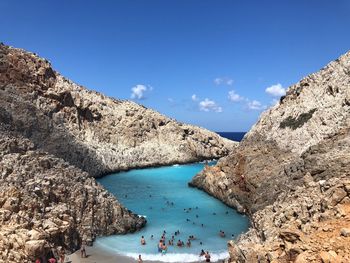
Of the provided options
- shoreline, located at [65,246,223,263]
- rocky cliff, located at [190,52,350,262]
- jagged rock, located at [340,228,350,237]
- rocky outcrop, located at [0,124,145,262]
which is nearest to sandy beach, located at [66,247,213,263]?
shoreline, located at [65,246,223,263]

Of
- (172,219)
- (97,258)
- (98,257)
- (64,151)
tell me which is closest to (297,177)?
(172,219)

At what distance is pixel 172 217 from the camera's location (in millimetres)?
49656

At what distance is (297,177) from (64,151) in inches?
2034

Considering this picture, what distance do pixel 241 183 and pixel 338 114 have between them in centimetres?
1581

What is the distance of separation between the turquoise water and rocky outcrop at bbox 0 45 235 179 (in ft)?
33.8

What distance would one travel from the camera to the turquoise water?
121 ft

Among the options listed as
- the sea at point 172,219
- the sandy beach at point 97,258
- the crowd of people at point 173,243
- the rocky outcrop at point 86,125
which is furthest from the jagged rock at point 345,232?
the rocky outcrop at point 86,125

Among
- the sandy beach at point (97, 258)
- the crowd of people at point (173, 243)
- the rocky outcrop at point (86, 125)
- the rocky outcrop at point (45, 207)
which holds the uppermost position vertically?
the rocky outcrop at point (86, 125)

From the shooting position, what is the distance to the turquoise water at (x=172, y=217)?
36.8 metres

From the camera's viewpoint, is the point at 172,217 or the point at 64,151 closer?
the point at 172,217

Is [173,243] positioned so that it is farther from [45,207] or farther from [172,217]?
[45,207]

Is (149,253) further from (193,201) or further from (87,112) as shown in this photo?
(87,112)

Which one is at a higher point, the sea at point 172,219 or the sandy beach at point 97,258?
the sea at point 172,219

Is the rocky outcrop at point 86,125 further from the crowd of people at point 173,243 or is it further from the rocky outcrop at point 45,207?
the crowd of people at point 173,243
